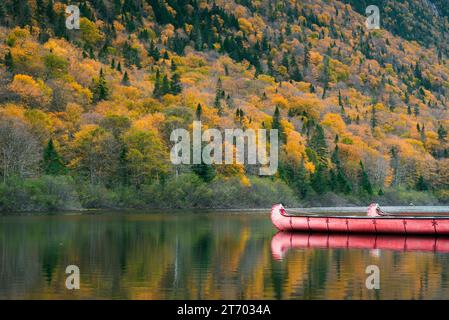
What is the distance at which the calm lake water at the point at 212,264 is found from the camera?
38.0m

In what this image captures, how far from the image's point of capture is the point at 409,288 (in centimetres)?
3909

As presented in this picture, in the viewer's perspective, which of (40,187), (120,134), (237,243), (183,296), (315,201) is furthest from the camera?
(315,201)

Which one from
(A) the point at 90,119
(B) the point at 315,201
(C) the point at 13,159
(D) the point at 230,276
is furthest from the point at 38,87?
(D) the point at 230,276

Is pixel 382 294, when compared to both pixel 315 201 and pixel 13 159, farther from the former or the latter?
pixel 315 201

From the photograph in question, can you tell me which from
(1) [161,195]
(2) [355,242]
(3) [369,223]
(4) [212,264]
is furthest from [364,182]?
(4) [212,264]

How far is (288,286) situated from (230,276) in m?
4.44

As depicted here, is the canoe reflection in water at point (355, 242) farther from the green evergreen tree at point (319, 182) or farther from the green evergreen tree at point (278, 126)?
the green evergreen tree at point (278, 126)

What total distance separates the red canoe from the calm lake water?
1735 millimetres

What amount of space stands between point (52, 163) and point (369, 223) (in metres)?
66.2

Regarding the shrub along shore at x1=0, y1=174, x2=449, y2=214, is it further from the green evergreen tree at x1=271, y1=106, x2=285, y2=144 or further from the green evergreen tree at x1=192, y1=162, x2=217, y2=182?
the green evergreen tree at x1=271, y1=106, x2=285, y2=144

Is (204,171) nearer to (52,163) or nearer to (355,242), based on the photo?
(52,163)

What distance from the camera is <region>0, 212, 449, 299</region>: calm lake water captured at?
38.0m

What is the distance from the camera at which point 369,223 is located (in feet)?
231

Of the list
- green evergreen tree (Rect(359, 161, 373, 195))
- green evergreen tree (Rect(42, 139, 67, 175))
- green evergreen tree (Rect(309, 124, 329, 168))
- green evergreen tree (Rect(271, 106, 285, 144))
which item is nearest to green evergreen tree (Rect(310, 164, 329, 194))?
green evergreen tree (Rect(309, 124, 329, 168))
